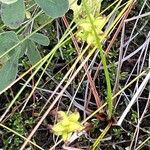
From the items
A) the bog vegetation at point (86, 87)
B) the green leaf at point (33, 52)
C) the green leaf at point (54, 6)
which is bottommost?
the bog vegetation at point (86, 87)

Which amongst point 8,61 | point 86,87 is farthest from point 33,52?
point 86,87

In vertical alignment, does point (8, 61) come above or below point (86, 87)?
above

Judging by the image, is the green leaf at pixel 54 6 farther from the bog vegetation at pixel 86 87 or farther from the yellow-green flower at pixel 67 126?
the yellow-green flower at pixel 67 126

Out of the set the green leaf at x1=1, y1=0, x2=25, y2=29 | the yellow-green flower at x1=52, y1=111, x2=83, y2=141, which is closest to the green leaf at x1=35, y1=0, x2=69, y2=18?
the green leaf at x1=1, y1=0, x2=25, y2=29

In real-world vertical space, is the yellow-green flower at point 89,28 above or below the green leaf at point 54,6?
below

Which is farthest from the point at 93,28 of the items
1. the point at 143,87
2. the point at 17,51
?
the point at 143,87

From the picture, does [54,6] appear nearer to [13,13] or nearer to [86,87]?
[13,13]

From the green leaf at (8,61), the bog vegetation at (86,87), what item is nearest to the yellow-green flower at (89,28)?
the bog vegetation at (86,87)
